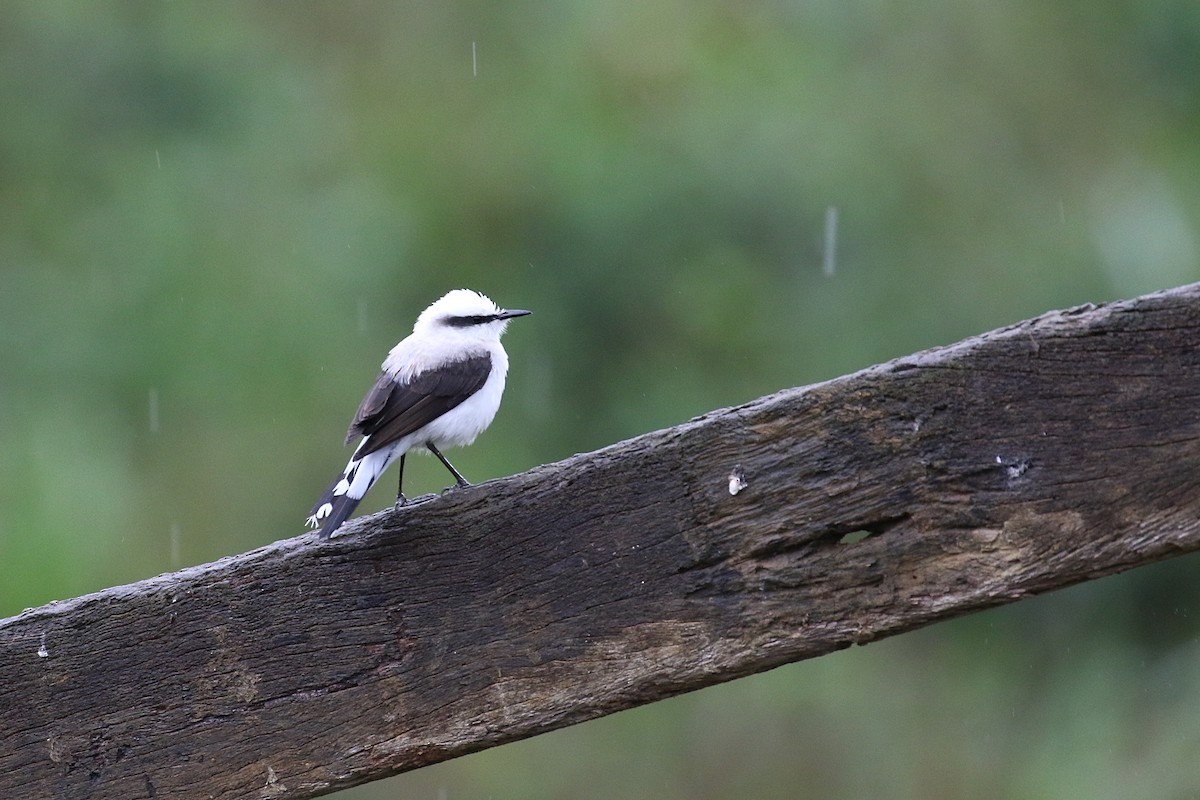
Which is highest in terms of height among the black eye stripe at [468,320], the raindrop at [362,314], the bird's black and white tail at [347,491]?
the black eye stripe at [468,320]

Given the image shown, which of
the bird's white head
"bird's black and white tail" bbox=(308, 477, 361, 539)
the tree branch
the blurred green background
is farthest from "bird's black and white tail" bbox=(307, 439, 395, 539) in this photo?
the blurred green background

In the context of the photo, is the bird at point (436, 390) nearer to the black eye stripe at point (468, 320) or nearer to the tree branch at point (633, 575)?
the black eye stripe at point (468, 320)

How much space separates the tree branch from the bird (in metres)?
0.73

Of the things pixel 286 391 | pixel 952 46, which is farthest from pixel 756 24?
pixel 286 391

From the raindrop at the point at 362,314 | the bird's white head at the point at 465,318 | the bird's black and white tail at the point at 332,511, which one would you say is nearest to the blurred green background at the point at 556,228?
the raindrop at the point at 362,314

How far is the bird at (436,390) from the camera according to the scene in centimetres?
300

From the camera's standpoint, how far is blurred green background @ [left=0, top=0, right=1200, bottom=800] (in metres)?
5.72

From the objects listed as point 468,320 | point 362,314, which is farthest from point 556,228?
point 468,320

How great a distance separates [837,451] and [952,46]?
536 cm

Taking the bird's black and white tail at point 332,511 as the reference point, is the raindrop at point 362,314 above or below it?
below

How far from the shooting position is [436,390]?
10.5 ft

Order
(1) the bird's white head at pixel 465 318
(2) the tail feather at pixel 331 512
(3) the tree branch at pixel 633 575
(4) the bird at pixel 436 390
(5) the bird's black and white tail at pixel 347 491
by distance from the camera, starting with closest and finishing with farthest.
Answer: (3) the tree branch at pixel 633 575 → (2) the tail feather at pixel 331 512 → (5) the bird's black and white tail at pixel 347 491 → (4) the bird at pixel 436 390 → (1) the bird's white head at pixel 465 318

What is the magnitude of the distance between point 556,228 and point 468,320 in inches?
109

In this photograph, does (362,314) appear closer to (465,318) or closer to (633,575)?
(465,318)
